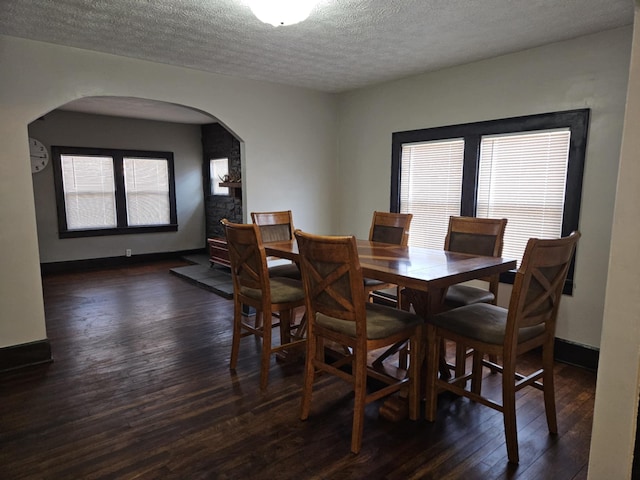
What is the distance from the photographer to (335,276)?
2.01 m

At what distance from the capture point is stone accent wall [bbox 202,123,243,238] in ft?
22.4

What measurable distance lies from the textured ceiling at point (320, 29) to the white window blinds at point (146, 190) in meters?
3.91

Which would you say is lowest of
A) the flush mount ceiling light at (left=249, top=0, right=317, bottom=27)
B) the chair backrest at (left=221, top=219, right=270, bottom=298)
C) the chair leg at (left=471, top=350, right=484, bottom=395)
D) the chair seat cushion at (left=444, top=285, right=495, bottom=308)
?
the chair leg at (left=471, top=350, right=484, bottom=395)

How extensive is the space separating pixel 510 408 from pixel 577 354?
63.0 inches

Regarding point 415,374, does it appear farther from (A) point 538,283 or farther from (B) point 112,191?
(B) point 112,191

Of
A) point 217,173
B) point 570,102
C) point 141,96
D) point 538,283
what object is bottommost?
point 538,283

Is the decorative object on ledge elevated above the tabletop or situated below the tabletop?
above

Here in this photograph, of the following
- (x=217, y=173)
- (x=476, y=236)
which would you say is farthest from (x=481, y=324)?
(x=217, y=173)

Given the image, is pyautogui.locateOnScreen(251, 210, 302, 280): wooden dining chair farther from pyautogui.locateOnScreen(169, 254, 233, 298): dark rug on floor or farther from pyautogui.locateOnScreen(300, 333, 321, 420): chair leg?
pyautogui.locateOnScreen(169, 254, 233, 298): dark rug on floor

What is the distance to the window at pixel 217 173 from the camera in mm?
7185

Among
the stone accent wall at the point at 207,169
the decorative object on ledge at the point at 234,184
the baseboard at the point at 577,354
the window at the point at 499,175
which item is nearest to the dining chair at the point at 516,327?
the baseboard at the point at 577,354

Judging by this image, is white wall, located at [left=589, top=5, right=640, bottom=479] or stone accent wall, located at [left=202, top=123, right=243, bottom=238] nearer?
white wall, located at [left=589, top=5, right=640, bottom=479]

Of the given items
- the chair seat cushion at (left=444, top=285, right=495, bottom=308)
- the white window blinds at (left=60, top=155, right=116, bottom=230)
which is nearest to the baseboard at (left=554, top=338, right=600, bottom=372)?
the chair seat cushion at (left=444, top=285, right=495, bottom=308)

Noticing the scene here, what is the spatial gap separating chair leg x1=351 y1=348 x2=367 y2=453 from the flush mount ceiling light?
1.87 m
